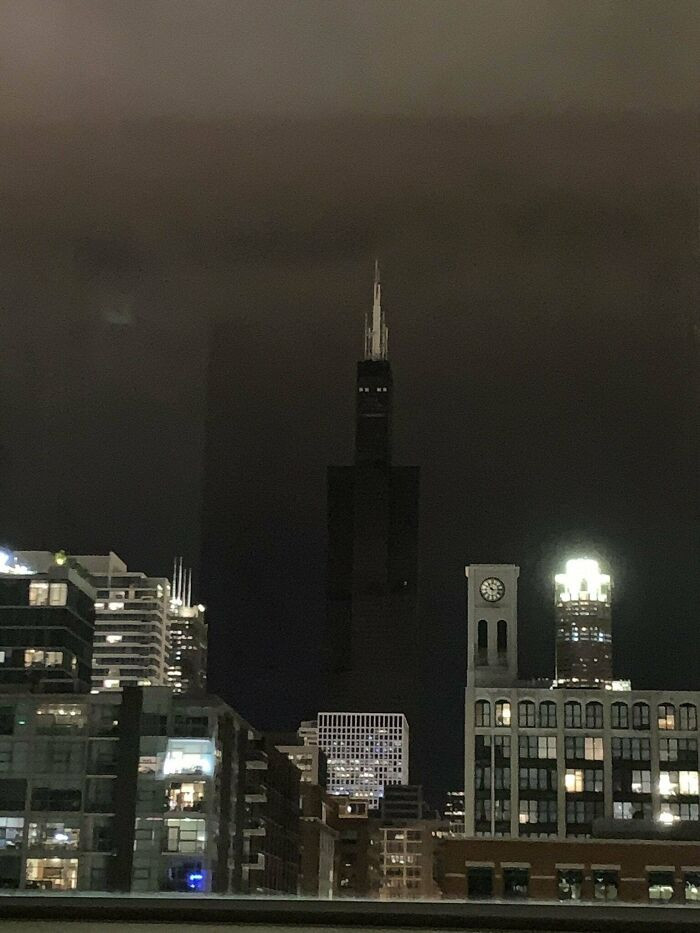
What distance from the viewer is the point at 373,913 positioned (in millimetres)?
1701

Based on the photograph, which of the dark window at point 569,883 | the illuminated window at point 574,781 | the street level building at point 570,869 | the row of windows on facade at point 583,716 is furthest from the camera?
the illuminated window at point 574,781

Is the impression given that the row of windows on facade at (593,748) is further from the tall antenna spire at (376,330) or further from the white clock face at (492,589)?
the tall antenna spire at (376,330)

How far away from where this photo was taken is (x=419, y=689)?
18.3ft

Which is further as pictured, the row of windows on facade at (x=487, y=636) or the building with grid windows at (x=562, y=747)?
the building with grid windows at (x=562, y=747)

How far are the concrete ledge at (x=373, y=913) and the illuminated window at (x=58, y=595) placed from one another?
6.02 metres

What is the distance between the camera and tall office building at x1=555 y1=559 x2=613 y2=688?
559 centimetres

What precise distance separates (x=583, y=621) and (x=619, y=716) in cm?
445

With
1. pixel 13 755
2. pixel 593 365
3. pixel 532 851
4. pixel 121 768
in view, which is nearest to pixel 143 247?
pixel 593 365

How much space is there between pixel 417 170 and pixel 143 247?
40.8 inches

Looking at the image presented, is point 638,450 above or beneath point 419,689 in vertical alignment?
above

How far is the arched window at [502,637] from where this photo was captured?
766 centimetres

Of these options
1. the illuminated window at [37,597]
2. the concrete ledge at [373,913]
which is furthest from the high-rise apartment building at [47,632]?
the concrete ledge at [373,913]

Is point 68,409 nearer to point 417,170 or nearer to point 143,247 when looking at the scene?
point 143,247

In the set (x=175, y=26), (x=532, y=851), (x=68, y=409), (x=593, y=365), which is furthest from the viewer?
(x=532, y=851)
